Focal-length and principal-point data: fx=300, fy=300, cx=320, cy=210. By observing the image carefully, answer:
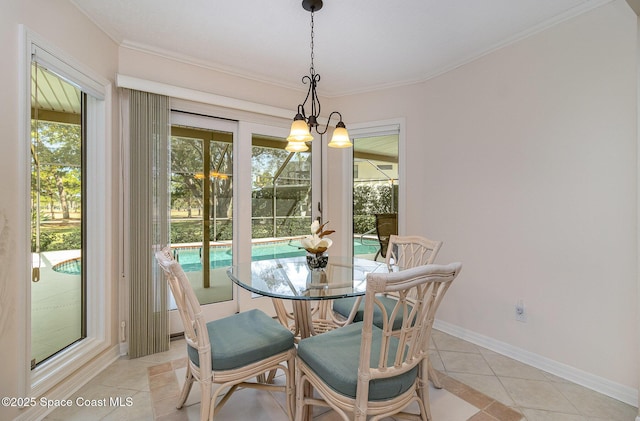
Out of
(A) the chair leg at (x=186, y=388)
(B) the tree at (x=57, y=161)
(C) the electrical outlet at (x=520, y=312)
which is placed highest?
(B) the tree at (x=57, y=161)

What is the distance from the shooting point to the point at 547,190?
2.23 meters

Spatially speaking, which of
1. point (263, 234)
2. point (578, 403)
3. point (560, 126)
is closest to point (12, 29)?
point (263, 234)

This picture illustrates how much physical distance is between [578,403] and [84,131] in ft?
12.7

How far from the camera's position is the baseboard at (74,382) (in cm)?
167

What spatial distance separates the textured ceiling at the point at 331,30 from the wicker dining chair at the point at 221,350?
1.76 metres

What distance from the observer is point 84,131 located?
89.3 inches

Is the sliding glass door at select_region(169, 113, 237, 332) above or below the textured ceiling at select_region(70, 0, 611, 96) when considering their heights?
below

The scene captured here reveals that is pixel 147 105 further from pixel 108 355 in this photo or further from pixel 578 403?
pixel 578 403

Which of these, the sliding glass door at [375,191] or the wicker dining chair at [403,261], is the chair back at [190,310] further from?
the sliding glass door at [375,191]

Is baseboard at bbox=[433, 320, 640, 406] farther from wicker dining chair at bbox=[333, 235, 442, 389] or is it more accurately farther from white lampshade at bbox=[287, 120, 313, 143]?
white lampshade at bbox=[287, 120, 313, 143]

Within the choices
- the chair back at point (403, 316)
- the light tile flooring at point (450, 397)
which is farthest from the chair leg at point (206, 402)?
the chair back at point (403, 316)

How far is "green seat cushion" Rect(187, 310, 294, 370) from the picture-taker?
4.91 feet

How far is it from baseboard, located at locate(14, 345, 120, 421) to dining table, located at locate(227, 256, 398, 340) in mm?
1231

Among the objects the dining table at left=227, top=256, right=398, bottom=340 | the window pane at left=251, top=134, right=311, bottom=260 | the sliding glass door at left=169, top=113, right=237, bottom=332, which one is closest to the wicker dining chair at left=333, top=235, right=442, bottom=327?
the dining table at left=227, top=256, right=398, bottom=340
